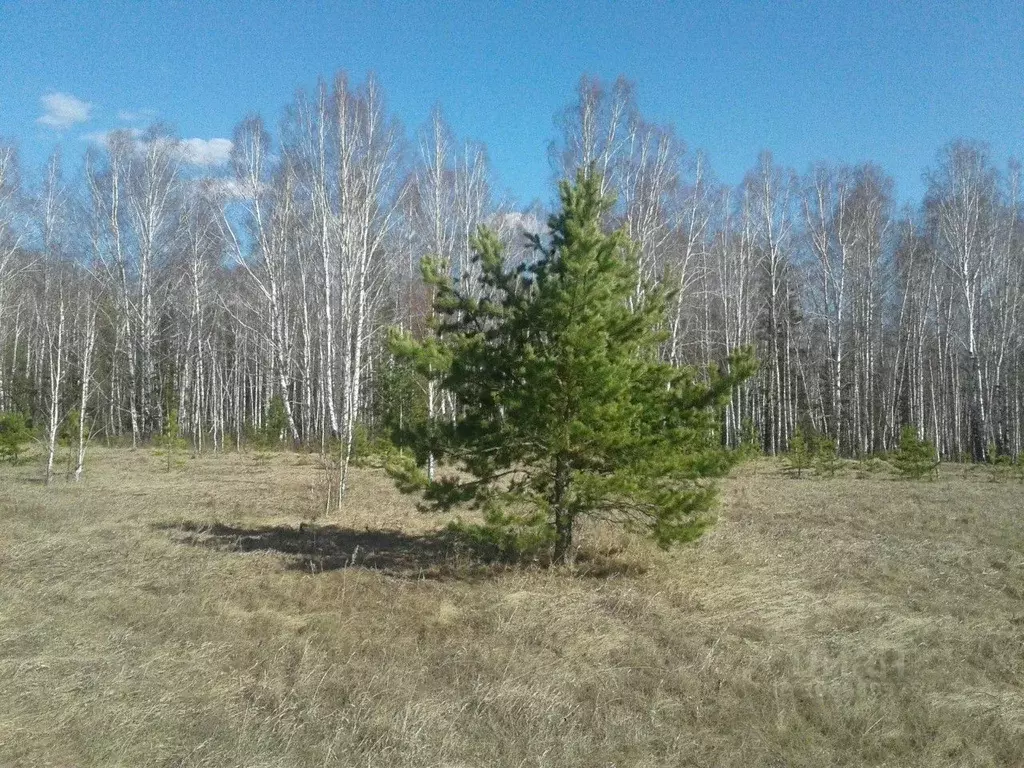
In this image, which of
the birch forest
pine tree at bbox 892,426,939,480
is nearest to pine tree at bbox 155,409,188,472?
the birch forest

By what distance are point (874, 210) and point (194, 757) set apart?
98.7ft

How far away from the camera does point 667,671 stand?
18.6 ft

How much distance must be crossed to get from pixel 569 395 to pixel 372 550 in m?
3.71

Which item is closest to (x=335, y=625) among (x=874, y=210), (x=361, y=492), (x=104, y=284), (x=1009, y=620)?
(x=1009, y=620)

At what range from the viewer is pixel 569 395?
26.4ft

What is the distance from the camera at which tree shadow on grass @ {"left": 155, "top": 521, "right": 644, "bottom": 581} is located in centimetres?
878

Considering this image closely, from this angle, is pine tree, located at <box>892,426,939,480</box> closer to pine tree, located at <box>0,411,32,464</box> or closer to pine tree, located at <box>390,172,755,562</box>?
pine tree, located at <box>390,172,755,562</box>

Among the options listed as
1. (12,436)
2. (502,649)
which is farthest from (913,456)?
(12,436)

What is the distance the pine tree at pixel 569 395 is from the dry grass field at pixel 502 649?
0.90 metres

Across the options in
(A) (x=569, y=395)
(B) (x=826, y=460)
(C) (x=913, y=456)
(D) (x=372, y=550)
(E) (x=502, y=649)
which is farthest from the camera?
(B) (x=826, y=460)

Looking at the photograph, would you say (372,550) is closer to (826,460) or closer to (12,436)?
(12,436)

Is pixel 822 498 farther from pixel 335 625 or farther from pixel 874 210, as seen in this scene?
pixel 874 210

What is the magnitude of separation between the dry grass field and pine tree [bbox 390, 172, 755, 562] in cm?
90

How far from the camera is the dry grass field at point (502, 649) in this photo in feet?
14.7
